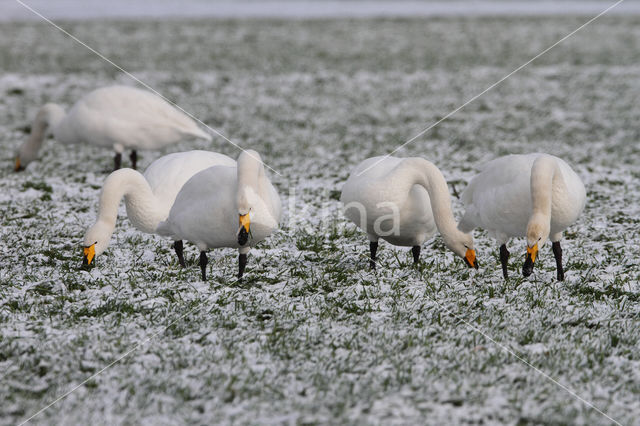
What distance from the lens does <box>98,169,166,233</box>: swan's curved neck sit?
5590mm

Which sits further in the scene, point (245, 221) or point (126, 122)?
point (126, 122)

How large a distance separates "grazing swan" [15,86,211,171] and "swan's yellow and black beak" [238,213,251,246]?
3826 mm

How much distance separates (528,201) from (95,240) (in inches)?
128

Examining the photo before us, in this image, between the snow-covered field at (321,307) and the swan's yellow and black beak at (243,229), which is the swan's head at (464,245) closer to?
the snow-covered field at (321,307)

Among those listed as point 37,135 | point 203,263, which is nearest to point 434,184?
point 203,263

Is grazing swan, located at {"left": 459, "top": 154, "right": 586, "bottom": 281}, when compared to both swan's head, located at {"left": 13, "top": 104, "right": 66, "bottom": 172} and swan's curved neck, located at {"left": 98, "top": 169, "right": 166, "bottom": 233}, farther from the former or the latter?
swan's head, located at {"left": 13, "top": 104, "right": 66, "bottom": 172}

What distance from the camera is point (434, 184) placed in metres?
5.49

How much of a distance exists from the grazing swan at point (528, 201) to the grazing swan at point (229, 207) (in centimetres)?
166

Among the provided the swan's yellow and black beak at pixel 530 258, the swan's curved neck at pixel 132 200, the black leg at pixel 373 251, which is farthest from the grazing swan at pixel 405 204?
the swan's curved neck at pixel 132 200

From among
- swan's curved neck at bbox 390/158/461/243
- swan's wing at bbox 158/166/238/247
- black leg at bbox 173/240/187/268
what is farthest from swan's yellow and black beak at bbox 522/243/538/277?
black leg at bbox 173/240/187/268

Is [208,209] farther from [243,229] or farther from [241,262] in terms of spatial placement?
[241,262]

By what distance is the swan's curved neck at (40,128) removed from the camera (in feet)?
31.2

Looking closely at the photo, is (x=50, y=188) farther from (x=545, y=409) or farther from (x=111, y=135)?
(x=545, y=409)

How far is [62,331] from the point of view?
4.77 metres
